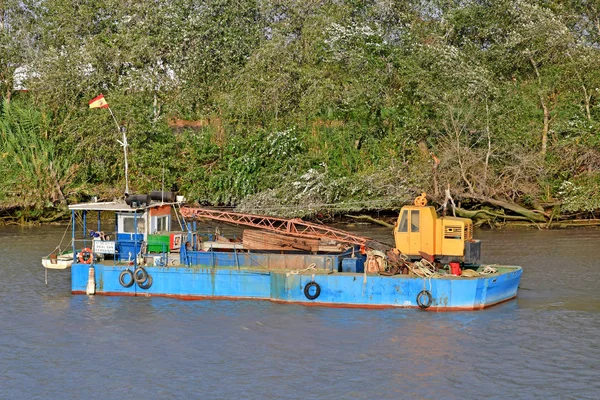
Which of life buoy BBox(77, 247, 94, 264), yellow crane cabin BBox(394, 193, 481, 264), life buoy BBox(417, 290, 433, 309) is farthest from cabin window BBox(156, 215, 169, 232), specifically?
life buoy BBox(417, 290, 433, 309)

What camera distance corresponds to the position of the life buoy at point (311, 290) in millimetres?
28562

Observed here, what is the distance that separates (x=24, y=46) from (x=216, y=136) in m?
16.2

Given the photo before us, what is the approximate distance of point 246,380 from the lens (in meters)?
22.3

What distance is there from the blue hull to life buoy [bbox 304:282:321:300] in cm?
4

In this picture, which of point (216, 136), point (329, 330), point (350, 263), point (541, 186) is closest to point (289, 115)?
point (216, 136)

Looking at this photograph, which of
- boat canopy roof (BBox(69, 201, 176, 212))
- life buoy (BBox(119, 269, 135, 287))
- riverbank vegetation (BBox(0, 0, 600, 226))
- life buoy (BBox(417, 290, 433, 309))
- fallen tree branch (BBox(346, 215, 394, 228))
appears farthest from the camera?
riverbank vegetation (BBox(0, 0, 600, 226))

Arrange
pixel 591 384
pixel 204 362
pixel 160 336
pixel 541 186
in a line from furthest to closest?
1. pixel 541 186
2. pixel 160 336
3. pixel 204 362
4. pixel 591 384

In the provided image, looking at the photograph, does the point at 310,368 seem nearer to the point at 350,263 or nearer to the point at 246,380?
the point at 246,380

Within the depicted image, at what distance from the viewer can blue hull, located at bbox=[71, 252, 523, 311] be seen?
27.7 meters

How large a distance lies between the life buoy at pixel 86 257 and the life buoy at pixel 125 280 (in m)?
1.43

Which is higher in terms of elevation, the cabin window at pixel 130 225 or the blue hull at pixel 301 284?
the cabin window at pixel 130 225

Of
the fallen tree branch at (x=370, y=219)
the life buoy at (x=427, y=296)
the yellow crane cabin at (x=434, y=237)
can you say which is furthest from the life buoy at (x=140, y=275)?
the fallen tree branch at (x=370, y=219)

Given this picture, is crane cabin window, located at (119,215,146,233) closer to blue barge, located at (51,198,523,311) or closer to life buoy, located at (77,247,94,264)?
blue barge, located at (51,198,523,311)

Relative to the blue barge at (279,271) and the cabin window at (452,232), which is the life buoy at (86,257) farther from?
the cabin window at (452,232)
